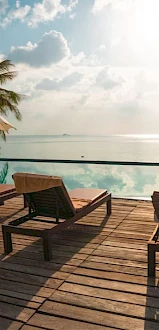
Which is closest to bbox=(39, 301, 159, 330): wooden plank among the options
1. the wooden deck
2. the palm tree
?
the wooden deck

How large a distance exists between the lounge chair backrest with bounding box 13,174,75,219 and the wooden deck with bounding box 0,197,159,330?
0.38m

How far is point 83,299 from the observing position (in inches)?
110

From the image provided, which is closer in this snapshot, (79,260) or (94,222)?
(79,260)

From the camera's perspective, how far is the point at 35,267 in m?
3.46

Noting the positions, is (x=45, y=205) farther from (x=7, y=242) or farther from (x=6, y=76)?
(x=6, y=76)

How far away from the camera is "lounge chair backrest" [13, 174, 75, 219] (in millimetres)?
3895

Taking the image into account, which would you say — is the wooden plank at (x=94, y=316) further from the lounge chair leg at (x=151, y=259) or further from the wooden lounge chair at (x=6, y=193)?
the wooden lounge chair at (x=6, y=193)

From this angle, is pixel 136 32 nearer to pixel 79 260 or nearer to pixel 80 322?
pixel 79 260

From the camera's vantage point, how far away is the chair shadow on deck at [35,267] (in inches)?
108

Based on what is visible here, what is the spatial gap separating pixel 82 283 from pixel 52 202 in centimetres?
120

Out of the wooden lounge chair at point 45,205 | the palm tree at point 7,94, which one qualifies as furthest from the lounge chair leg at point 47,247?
the palm tree at point 7,94

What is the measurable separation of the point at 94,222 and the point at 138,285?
2.04m

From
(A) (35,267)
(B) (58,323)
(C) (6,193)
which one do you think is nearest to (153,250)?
(B) (58,323)

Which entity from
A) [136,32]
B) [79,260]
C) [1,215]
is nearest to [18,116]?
[136,32]
